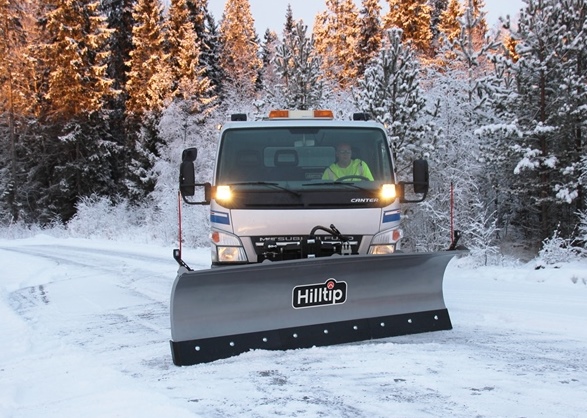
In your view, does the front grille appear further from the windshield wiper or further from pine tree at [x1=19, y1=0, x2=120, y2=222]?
pine tree at [x1=19, y1=0, x2=120, y2=222]

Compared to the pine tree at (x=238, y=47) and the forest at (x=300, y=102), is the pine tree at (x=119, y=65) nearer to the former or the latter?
the forest at (x=300, y=102)

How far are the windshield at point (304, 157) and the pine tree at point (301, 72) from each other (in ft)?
40.8

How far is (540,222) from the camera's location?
52.5 ft

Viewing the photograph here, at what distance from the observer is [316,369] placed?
14.7ft

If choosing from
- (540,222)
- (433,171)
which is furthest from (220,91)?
(540,222)

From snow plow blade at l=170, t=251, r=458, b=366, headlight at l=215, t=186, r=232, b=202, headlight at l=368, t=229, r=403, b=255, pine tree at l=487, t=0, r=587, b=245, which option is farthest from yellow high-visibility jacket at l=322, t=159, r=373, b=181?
pine tree at l=487, t=0, r=587, b=245

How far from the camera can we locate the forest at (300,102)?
1391 cm

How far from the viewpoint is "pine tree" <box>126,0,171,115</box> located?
31.3 metres

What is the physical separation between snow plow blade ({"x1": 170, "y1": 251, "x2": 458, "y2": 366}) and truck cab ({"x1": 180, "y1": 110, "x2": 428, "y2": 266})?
1.25 ft

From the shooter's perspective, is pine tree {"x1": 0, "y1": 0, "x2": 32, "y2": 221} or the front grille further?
pine tree {"x1": 0, "y1": 0, "x2": 32, "y2": 221}

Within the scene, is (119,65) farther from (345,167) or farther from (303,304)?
(303,304)

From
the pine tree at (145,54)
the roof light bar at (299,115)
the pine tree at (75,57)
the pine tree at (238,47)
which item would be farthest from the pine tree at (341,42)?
the roof light bar at (299,115)

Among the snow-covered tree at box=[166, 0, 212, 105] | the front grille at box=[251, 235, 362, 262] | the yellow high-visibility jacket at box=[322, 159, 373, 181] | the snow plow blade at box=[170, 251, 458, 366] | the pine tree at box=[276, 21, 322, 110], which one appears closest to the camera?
the snow plow blade at box=[170, 251, 458, 366]

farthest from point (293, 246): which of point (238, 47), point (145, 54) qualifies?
point (238, 47)
